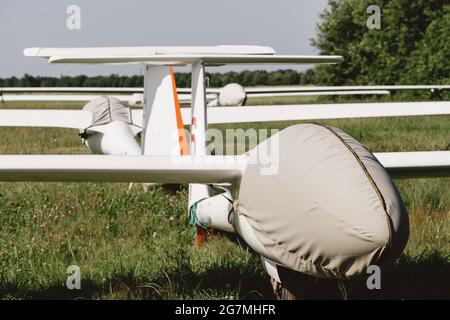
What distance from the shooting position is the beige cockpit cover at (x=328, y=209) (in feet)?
10.4

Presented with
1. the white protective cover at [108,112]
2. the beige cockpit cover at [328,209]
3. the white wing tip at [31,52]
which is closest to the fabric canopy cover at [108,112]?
the white protective cover at [108,112]

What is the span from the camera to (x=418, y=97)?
1425 inches

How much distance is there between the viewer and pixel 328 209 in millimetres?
3207

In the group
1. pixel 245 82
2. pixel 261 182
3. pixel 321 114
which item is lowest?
pixel 245 82

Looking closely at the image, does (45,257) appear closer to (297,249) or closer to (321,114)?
(297,249)

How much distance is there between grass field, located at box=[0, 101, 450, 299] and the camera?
488cm

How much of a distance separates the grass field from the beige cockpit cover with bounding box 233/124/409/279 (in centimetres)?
102

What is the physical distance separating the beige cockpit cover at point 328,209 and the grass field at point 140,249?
40.2 inches

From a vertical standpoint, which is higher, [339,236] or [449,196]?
[339,236]

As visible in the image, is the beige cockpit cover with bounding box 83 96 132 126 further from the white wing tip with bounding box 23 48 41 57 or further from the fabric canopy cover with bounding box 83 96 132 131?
the white wing tip with bounding box 23 48 41 57

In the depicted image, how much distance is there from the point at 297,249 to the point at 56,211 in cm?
457

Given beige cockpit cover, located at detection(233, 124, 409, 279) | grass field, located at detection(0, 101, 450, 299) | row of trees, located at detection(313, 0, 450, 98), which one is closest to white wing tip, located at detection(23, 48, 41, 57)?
grass field, located at detection(0, 101, 450, 299)

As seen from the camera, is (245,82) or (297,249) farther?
(245,82)
